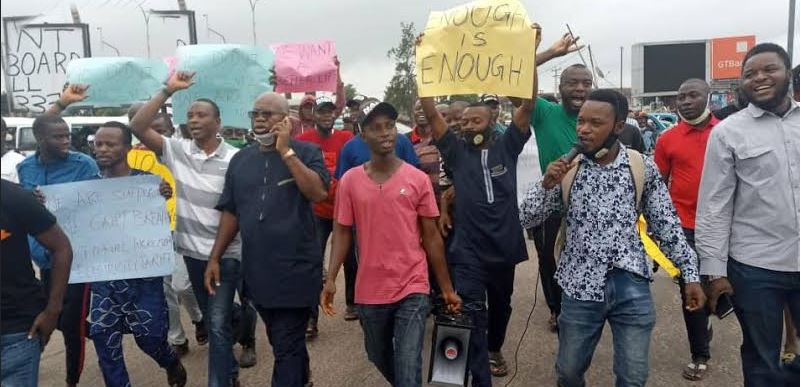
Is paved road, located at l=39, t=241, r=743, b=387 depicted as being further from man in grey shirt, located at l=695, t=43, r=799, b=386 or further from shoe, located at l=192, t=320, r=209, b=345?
man in grey shirt, located at l=695, t=43, r=799, b=386

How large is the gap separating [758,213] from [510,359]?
207cm

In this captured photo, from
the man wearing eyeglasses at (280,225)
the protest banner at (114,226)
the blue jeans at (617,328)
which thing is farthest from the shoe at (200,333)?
the blue jeans at (617,328)

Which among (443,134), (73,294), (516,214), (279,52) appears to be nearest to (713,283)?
(516,214)

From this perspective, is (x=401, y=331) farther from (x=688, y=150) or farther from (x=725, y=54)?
(x=725, y=54)

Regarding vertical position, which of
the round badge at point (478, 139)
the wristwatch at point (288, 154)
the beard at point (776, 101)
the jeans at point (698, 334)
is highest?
the beard at point (776, 101)

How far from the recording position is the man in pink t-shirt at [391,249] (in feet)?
10.8

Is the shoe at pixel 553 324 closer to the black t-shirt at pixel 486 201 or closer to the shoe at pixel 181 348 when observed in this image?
the black t-shirt at pixel 486 201

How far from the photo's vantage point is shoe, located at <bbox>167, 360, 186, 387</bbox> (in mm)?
4086

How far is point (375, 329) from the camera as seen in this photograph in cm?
336

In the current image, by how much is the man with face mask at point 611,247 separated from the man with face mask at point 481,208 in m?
0.56

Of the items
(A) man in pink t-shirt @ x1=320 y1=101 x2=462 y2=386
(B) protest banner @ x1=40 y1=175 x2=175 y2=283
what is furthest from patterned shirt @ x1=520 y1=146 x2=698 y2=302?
(B) protest banner @ x1=40 y1=175 x2=175 y2=283

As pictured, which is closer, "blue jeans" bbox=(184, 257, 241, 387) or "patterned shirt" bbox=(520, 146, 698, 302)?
"patterned shirt" bbox=(520, 146, 698, 302)

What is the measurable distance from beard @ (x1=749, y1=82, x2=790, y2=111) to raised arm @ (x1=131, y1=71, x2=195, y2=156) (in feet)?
10.1

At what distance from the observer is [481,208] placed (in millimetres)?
3686
